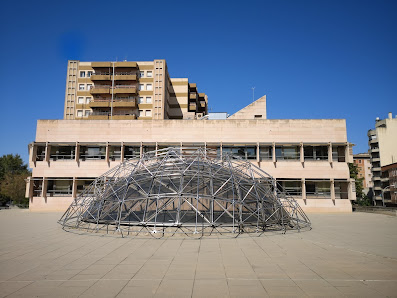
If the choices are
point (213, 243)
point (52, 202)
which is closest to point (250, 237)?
point (213, 243)

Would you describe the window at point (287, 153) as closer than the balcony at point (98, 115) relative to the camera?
Yes

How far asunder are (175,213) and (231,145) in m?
25.0

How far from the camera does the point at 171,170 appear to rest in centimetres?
1998

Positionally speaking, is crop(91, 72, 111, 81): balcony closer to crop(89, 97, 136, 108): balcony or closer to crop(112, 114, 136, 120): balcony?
crop(89, 97, 136, 108): balcony

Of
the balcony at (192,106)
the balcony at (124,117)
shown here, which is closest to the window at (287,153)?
the balcony at (124,117)

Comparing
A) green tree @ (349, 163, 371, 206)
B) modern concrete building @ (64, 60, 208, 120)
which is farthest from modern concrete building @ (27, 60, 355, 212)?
green tree @ (349, 163, 371, 206)

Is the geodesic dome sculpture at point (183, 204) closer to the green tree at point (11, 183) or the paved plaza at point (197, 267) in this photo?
the paved plaza at point (197, 267)

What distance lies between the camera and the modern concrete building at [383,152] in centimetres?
7481

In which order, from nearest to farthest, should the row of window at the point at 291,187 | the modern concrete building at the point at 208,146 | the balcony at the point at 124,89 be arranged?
the modern concrete building at the point at 208,146, the row of window at the point at 291,187, the balcony at the point at 124,89

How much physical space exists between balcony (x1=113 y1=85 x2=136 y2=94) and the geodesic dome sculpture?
43880 mm

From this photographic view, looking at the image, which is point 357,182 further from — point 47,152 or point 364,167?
point 47,152

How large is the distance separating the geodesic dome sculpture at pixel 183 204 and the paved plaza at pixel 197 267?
137cm

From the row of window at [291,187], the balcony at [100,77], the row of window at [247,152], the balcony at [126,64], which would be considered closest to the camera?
the row of window at [291,187]

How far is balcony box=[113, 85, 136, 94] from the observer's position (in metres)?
62.4
